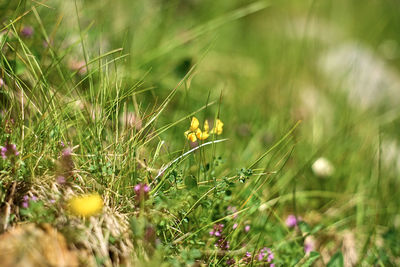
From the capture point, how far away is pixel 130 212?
129 centimetres

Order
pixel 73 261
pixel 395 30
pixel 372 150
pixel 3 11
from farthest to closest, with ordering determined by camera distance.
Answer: pixel 395 30, pixel 372 150, pixel 3 11, pixel 73 261

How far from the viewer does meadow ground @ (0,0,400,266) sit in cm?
122

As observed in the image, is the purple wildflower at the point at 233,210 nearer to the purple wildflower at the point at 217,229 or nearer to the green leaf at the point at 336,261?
the purple wildflower at the point at 217,229

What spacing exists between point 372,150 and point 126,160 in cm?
165

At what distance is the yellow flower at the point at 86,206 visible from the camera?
3.79 ft

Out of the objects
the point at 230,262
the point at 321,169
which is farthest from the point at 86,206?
the point at 321,169

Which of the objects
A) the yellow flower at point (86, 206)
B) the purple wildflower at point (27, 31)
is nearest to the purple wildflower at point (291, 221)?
the yellow flower at point (86, 206)

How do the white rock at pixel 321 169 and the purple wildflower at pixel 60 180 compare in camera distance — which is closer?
the purple wildflower at pixel 60 180

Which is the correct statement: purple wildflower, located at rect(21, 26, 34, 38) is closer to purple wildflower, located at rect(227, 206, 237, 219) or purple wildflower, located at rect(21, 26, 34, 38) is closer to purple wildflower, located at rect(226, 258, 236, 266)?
purple wildflower, located at rect(227, 206, 237, 219)

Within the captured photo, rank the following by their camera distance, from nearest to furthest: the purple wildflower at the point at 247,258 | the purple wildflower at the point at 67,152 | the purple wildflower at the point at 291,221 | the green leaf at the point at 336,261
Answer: the purple wildflower at the point at 67,152 < the purple wildflower at the point at 247,258 < the green leaf at the point at 336,261 < the purple wildflower at the point at 291,221

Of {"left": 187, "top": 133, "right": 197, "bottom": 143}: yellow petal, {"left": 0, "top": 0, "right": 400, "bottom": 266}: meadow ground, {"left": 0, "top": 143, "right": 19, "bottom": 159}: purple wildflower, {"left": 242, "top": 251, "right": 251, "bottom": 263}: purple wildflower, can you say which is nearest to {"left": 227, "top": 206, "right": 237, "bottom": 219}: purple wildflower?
{"left": 0, "top": 0, "right": 400, "bottom": 266}: meadow ground

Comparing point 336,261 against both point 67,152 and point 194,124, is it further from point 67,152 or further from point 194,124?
point 67,152

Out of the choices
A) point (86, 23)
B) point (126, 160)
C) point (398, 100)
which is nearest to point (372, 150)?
point (398, 100)

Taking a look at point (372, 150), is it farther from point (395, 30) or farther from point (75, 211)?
point (395, 30)
